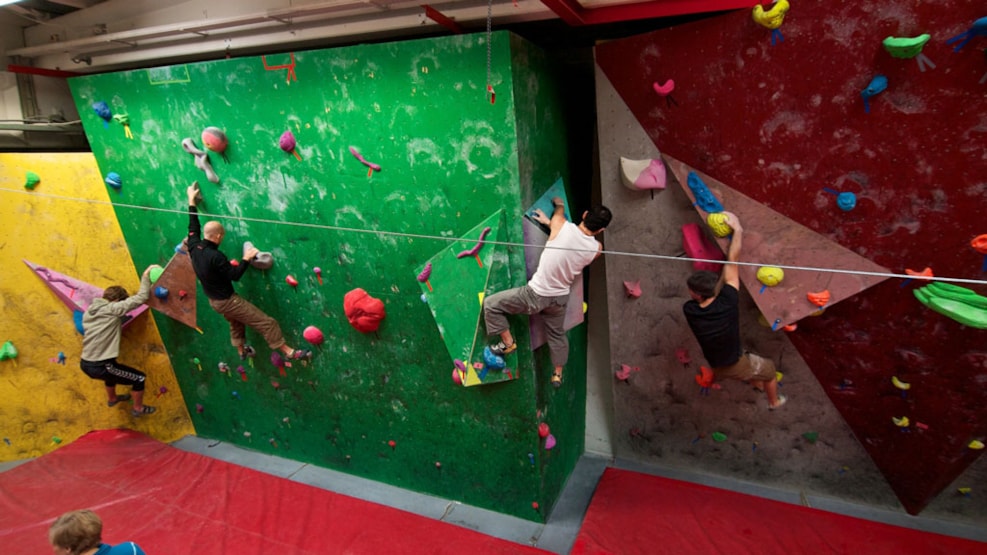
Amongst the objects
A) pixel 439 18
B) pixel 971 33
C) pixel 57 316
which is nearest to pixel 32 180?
pixel 57 316

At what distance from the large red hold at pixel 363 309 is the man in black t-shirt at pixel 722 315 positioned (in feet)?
5.64

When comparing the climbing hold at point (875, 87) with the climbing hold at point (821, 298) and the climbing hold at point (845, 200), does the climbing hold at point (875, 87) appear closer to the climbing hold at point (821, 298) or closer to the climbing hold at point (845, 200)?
the climbing hold at point (845, 200)

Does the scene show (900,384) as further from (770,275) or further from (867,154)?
(867,154)

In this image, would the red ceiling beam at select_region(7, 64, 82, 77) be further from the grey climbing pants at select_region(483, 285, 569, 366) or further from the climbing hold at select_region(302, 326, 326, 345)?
the grey climbing pants at select_region(483, 285, 569, 366)

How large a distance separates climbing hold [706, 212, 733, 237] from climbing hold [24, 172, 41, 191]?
441 centimetres

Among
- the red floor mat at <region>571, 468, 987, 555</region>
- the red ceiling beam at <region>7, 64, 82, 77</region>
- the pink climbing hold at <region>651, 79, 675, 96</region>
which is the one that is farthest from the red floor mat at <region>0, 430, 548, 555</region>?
the red ceiling beam at <region>7, 64, 82, 77</region>

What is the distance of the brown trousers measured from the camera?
127 inches

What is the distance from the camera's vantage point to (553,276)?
103 inches

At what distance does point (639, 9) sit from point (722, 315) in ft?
5.00

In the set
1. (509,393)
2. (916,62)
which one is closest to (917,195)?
(916,62)

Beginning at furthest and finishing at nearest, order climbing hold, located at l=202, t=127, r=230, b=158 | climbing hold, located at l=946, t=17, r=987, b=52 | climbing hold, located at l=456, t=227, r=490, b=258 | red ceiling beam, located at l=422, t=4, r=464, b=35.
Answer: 1. climbing hold, located at l=202, t=127, r=230, b=158
2. climbing hold, located at l=456, t=227, r=490, b=258
3. red ceiling beam, located at l=422, t=4, r=464, b=35
4. climbing hold, located at l=946, t=17, r=987, b=52

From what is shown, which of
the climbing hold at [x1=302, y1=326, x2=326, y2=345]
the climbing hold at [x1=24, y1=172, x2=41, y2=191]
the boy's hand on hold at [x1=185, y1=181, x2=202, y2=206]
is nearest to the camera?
the boy's hand on hold at [x1=185, y1=181, x2=202, y2=206]

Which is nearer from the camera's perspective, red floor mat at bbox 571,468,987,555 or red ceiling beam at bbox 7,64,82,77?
red floor mat at bbox 571,468,987,555

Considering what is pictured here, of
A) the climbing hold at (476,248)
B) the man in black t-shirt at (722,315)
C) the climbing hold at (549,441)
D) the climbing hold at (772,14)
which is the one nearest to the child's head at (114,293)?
the climbing hold at (476,248)
